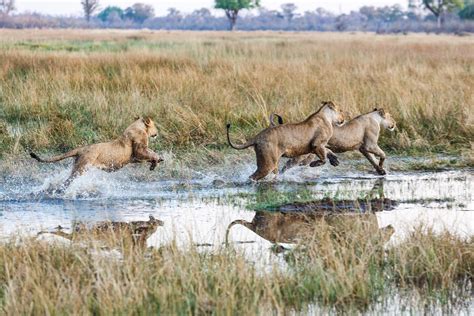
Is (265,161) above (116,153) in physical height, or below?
below

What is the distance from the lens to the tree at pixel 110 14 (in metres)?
136

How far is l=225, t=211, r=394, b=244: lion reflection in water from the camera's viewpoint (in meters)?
7.10

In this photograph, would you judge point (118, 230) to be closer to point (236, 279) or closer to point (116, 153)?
point (116, 153)

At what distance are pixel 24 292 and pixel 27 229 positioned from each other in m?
2.14

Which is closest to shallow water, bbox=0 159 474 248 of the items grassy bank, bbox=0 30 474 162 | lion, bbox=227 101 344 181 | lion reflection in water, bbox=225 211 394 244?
lion reflection in water, bbox=225 211 394 244

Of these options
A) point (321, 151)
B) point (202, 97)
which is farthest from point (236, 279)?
point (202, 97)

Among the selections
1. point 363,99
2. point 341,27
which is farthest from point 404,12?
point 363,99

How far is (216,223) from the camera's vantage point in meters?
7.74

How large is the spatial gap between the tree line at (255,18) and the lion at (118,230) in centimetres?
7737

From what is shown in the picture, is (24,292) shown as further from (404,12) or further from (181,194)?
(404,12)

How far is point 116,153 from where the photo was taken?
9406 mm

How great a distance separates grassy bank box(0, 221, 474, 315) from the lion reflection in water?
0.58 metres

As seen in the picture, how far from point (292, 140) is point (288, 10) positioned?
122340 mm

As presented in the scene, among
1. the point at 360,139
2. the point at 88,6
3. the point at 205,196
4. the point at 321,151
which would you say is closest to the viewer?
the point at 205,196
